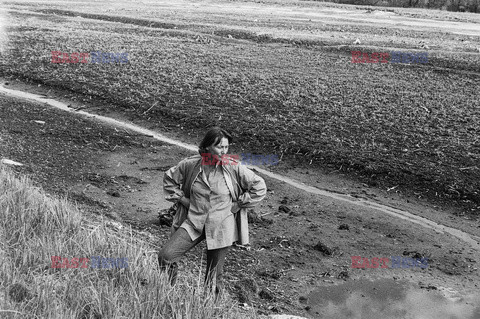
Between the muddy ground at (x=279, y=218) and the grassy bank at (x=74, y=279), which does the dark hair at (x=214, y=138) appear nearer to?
the grassy bank at (x=74, y=279)

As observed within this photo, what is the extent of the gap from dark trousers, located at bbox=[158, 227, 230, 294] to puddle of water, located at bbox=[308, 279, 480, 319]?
1.12m

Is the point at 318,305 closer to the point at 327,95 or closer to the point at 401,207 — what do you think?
the point at 401,207

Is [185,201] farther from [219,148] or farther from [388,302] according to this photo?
[388,302]

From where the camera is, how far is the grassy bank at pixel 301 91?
32.3 feet

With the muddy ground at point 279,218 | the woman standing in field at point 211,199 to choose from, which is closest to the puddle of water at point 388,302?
the muddy ground at point 279,218

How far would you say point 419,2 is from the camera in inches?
2160

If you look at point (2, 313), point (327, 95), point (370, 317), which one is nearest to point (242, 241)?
point (370, 317)

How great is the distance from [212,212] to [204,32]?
74.4 ft

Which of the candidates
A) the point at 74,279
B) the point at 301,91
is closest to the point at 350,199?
the point at 74,279

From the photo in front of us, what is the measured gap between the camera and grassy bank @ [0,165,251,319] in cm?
460

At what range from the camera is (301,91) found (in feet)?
47.2

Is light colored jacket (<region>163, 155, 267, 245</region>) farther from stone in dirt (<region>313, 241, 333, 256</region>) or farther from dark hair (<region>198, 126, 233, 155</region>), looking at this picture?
stone in dirt (<region>313, 241, 333, 256</region>)

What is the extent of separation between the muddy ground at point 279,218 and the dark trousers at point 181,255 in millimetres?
678

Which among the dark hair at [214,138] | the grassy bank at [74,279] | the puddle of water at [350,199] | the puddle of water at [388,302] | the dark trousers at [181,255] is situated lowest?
the puddle of water at [388,302]
